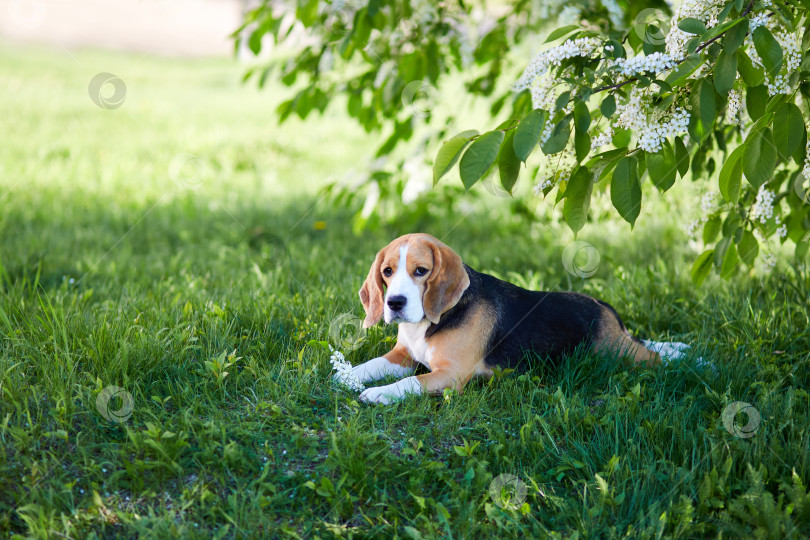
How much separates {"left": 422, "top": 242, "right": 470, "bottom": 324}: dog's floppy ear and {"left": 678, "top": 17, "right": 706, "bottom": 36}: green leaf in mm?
1522

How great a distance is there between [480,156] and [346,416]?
148 centimetres

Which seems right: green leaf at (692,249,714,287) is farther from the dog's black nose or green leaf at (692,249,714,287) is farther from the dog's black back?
the dog's black nose

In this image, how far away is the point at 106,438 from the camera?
3.12m

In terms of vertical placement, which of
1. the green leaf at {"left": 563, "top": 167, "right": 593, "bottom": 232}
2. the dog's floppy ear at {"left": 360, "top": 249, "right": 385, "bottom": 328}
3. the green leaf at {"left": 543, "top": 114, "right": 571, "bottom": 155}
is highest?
the green leaf at {"left": 543, "top": 114, "right": 571, "bottom": 155}

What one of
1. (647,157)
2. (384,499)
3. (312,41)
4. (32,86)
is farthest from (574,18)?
(32,86)

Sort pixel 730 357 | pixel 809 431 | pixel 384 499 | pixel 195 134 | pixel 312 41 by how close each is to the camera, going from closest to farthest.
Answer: pixel 384 499, pixel 809 431, pixel 730 357, pixel 312 41, pixel 195 134

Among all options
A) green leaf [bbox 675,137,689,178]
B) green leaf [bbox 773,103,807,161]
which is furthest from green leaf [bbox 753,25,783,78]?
green leaf [bbox 675,137,689,178]

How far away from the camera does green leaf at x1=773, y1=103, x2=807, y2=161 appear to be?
2771 mm

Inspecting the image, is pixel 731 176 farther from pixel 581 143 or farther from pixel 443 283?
pixel 443 283

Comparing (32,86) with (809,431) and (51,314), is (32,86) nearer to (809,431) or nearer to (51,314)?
(51,314)

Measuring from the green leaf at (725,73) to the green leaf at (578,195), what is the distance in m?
0.61

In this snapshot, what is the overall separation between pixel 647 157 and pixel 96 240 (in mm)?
5685

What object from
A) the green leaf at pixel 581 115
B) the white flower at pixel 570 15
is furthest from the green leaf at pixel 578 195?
the white flower at pixel 570 15

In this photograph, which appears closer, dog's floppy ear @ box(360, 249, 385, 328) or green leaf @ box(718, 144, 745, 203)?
green leaf @ box(718, 144, 745, 203)
